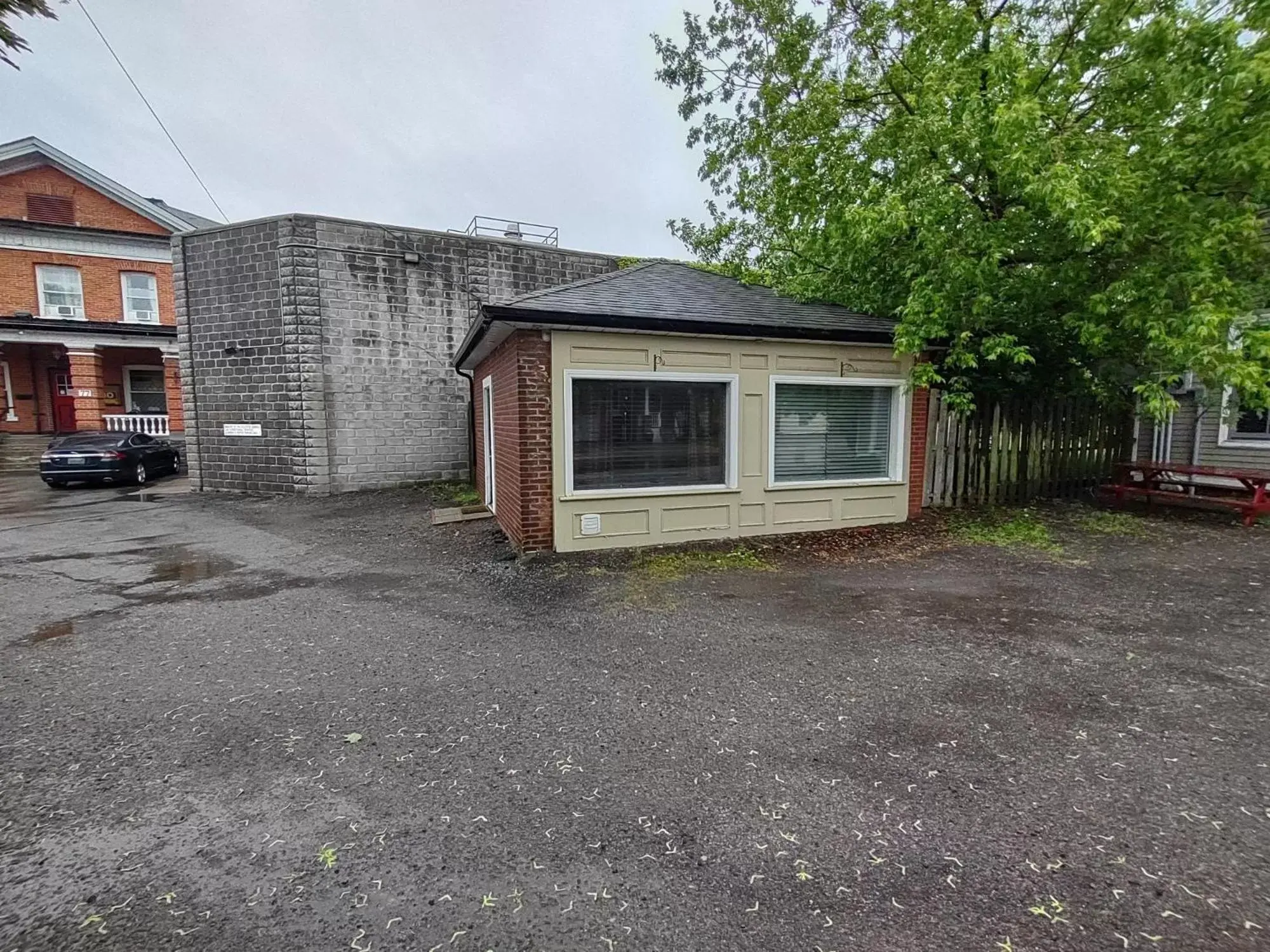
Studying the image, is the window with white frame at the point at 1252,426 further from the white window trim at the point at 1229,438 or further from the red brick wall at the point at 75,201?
the red brick wall at the point at 75,201

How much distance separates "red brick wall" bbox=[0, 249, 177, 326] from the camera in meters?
19.1

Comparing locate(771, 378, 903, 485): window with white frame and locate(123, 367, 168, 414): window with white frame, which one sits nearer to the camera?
locate(771, 378, 903, 485): window with white frame

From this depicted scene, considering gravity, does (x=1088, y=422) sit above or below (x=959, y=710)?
above

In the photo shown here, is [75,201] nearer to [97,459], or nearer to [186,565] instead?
[97,459]

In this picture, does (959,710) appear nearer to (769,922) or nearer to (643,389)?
(769,922)

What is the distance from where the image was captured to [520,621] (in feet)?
15.9

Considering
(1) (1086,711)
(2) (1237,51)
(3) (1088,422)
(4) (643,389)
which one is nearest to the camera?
(1) (1086,711)

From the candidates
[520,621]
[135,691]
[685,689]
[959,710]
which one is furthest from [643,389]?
[135,691]

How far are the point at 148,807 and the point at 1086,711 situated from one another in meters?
4.61

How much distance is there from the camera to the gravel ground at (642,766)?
1978mm

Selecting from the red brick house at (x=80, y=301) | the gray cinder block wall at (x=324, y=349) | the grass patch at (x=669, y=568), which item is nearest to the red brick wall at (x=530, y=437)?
the grass patch at (x=669, y=568)

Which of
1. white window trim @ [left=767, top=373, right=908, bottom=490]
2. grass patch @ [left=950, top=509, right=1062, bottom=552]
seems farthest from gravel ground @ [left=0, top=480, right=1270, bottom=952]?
white window trim @ [left=767, top=373, right=908, bottom=490]

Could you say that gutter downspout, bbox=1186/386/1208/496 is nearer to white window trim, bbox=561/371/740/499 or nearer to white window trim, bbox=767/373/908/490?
white window trim, bbox=767/373/908/490

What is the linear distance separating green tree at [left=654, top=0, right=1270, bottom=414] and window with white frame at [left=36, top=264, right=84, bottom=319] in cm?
2285
